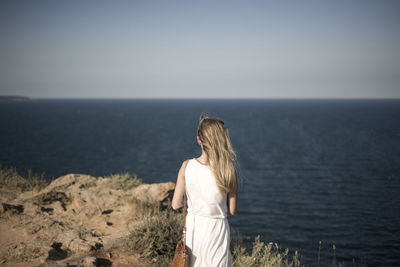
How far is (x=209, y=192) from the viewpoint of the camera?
8.57 ft

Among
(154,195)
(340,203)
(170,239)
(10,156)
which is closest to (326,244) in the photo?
(340,203)

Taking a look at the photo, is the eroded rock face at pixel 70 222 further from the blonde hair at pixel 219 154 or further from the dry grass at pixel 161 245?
the blonde hair at pixel 219 154

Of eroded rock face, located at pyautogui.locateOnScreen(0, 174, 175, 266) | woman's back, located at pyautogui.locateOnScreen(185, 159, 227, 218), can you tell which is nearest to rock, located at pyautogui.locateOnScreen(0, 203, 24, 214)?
eroded rock face, located at pyautogui.locateOnScreen(0, 174, 175, 266)

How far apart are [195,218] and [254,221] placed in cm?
1504

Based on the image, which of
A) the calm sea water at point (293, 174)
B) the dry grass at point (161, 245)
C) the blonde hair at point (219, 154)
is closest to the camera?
the blonde hair at point (219, 154)

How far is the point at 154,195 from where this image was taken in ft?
24.0

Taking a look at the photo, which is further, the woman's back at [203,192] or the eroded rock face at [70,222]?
the eroded rock face at [70,222]

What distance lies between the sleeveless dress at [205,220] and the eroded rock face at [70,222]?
2.16 m

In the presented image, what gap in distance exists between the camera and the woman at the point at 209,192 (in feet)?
8.34

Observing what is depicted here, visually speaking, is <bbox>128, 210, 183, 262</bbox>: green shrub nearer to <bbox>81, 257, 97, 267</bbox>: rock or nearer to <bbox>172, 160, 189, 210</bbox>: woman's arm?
<bbox>81, 257, 97, 267</bbox>: rock

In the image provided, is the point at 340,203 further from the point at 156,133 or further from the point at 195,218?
the point at 156,133

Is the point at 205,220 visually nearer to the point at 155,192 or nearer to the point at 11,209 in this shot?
the point at 155,192

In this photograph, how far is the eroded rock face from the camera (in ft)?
14.9

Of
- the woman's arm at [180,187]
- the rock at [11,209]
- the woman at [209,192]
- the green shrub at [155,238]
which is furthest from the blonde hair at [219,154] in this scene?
the rock at [11,209]
